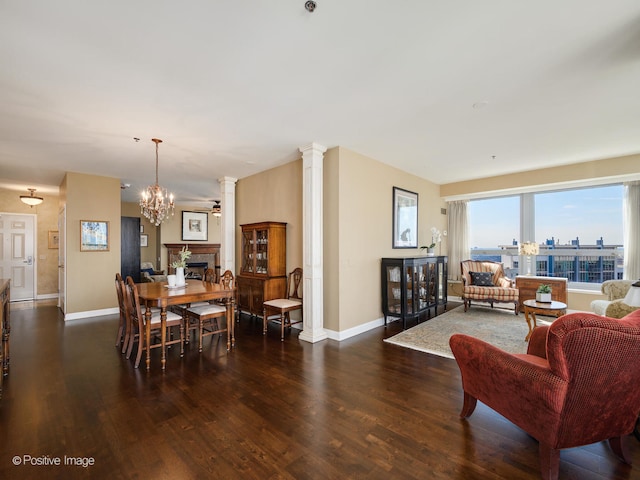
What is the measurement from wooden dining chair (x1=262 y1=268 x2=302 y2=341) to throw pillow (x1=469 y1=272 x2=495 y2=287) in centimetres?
382

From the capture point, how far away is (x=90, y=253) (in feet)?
18.8

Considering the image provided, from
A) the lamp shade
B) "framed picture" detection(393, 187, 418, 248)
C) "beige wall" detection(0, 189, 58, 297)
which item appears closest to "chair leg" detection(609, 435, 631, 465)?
the lamp shade

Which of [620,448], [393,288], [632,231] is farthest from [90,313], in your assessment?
[632,231]

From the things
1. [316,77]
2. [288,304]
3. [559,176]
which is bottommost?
[288,304]

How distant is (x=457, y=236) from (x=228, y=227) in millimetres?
5269

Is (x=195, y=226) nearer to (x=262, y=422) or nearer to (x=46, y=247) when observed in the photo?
(x=46, y=247)

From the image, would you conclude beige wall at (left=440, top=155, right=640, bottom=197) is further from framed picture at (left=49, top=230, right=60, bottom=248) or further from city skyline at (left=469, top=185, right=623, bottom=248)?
framed picture at (left=49, top=230, right=60, bottom=248)

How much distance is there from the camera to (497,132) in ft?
12.6

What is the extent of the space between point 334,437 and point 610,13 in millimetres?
3337

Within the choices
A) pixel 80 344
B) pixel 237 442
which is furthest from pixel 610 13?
pixel 80 344

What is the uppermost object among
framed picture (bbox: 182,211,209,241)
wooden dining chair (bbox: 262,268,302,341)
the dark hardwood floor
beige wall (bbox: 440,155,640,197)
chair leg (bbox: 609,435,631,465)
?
beige wall (bbox: 440,155,640,197)

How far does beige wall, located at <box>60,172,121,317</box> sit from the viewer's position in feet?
18.1

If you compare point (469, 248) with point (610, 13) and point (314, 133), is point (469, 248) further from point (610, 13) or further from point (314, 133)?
point (610, 13)

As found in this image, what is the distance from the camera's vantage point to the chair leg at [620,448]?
1.82 meters
